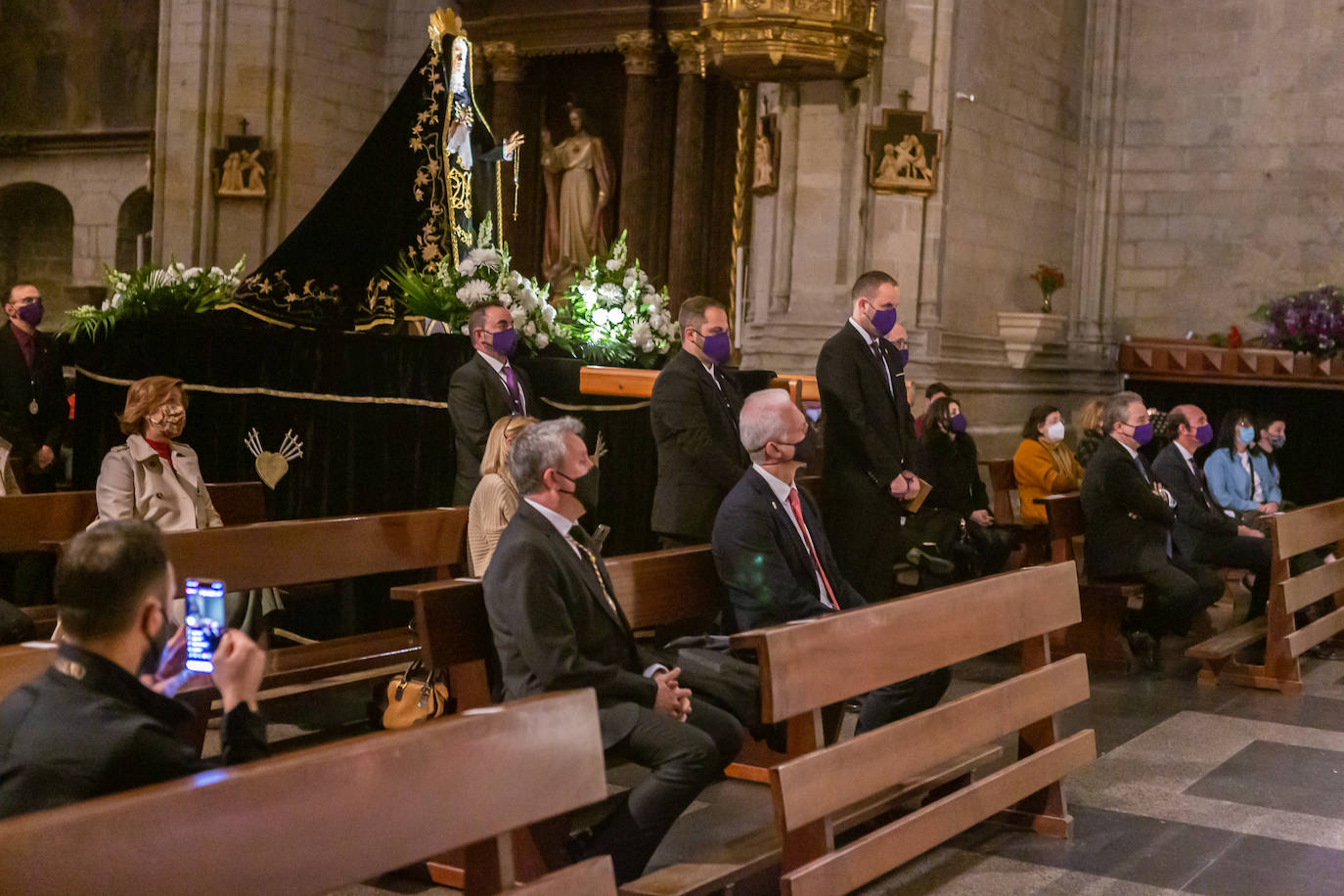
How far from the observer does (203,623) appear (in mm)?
2609

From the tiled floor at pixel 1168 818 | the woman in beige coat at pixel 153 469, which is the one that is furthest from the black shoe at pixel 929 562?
the woman in beige coat at pixel 153 469

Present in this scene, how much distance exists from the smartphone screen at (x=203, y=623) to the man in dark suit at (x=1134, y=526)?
17.3ft

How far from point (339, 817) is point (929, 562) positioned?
5841mm

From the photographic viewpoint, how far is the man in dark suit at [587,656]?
3.54 meters

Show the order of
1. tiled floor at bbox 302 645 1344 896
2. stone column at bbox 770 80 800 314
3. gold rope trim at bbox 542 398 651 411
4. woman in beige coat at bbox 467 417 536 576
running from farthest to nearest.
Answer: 1. stone column at bbox 770 80 800 314
2. gold rope trim at bbox 542 398 651 411
3. woman in beige coat at bbox 467 417 536 576
4. tiled floor at bbox 302 645 1344 896

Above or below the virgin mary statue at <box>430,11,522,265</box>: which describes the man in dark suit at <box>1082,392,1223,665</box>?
below

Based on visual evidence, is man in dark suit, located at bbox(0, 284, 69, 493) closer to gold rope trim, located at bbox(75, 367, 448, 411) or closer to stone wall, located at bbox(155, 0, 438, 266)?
gold rope trim, located at bbox(75, 367, 448, 411)

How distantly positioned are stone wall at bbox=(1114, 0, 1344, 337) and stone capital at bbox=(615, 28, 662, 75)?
4.32m

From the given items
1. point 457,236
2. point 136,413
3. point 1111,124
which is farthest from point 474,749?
point 1111,124

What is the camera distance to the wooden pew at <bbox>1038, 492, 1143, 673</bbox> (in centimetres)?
729

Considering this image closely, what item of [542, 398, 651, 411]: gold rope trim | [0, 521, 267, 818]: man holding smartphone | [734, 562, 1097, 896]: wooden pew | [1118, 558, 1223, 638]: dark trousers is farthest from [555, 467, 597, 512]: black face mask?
[0, 521, 267, 818]: man holding smartphone

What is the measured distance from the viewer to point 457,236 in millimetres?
8266

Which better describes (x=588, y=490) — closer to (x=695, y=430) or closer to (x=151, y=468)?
(x=695, y=430)

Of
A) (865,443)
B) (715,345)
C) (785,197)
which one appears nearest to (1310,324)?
(785,197)
